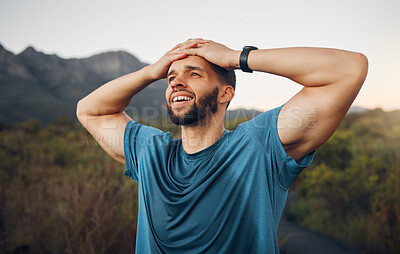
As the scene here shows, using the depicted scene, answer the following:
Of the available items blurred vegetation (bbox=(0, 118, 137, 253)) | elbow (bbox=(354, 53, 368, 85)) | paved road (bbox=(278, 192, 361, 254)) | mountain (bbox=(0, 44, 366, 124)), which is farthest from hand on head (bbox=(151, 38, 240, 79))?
mountain (bbox=(0, 44, 366, 124))

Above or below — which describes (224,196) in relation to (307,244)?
above

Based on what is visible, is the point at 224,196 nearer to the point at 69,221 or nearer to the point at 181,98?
the point at 181,98

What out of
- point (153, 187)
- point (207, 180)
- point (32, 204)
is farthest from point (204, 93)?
point (32, 204)

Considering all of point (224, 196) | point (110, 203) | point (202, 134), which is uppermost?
point (202, 134)

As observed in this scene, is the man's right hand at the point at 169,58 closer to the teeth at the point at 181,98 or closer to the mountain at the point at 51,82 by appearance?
the teeth at the point at 181,98

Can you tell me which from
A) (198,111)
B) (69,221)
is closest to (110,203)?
(69,221)

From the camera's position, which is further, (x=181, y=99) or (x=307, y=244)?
(x=307, y=244)

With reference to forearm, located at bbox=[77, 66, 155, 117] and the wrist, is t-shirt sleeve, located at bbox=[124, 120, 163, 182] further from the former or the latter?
the wrist

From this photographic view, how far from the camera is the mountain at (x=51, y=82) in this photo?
32438 mm

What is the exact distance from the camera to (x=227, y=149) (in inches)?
60.0

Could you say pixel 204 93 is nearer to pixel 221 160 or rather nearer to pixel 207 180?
pixel 221 160

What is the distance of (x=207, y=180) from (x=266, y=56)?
2.49 feet

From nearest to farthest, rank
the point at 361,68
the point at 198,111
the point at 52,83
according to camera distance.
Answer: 1. the point at 361,68
2. the point at 198,111
3. the point at 52,83

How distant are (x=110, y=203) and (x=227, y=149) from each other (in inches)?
109
